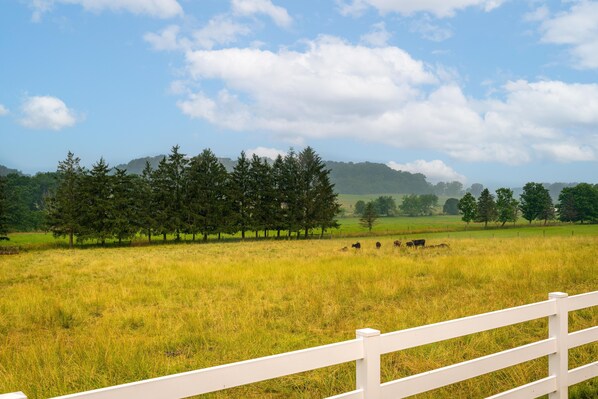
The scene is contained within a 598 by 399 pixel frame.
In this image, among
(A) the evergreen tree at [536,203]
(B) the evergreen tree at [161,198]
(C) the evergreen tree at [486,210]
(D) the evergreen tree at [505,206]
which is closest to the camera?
(B) the evergreen tree at [161,198]

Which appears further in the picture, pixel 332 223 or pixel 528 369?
pixel 332 223

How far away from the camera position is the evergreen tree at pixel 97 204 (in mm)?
60750

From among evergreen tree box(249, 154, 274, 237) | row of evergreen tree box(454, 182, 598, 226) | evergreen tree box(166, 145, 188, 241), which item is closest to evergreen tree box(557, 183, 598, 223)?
row of evergreen tree box(454, 182, 598, 226)

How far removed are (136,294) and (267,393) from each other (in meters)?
10.4

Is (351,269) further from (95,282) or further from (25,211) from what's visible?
(25,211)

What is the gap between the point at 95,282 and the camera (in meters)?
19.4

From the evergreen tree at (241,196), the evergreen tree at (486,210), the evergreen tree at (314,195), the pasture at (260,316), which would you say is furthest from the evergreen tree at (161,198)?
the evergreen tree at (486,210)

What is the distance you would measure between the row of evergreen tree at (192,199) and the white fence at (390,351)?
61373 millimetres

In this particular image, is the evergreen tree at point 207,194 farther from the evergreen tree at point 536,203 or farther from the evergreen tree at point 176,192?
the evergreen tree at point 536,203

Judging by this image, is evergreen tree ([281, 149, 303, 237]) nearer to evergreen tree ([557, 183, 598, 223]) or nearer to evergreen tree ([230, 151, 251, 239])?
evergreen tree ([230, 151, 251, 239])

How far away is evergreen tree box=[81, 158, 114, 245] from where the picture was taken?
60.8m

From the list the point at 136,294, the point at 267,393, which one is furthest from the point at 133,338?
the point at 136,294

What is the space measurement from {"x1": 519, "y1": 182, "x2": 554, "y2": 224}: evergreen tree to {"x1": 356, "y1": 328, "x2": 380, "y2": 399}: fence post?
401ft

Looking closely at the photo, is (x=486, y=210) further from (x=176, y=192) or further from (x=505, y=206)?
(x=176, y=192)
